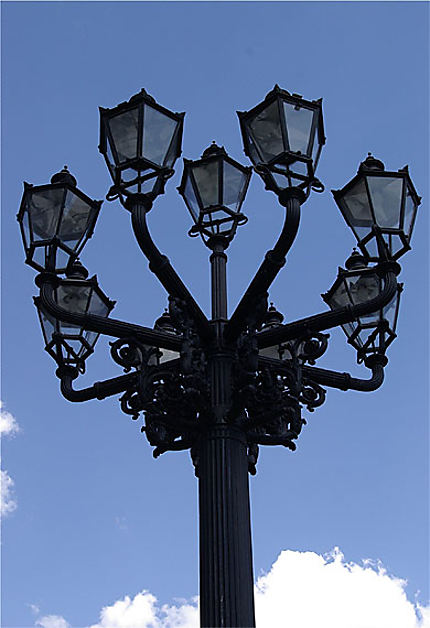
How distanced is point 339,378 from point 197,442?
1094mm

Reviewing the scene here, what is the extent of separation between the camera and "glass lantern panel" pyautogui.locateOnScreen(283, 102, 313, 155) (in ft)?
18.6

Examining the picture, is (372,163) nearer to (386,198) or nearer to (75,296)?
(386,198)

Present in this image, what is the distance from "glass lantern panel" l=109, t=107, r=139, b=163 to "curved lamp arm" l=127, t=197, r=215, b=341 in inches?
12.2

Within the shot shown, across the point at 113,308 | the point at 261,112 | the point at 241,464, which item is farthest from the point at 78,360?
the point at 261,112

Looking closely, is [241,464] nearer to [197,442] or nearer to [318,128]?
[197,442]

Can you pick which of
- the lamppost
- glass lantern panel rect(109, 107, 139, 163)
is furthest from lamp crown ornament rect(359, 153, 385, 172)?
glass lantern panel rect(109, 107, 139, 163)

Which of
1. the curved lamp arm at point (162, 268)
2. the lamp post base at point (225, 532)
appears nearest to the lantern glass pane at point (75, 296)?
A: the curved lamp arm at point (162, 268)

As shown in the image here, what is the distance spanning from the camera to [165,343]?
599 centimetres

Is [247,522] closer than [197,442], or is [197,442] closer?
[247,522]

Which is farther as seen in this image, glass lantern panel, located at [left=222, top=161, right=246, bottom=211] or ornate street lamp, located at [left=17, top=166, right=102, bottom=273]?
glass lantern panel, located at [left=222, top=161, right=246, bottom=211]

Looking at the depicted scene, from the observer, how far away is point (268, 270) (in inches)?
223

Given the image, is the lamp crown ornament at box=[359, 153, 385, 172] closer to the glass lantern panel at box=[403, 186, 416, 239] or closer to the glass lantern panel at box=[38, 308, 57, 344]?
the glass lantern panel at box=[403, 186, 416, 239]

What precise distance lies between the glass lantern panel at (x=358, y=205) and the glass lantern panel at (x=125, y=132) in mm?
1362

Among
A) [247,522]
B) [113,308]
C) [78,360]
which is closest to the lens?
[247,522]
